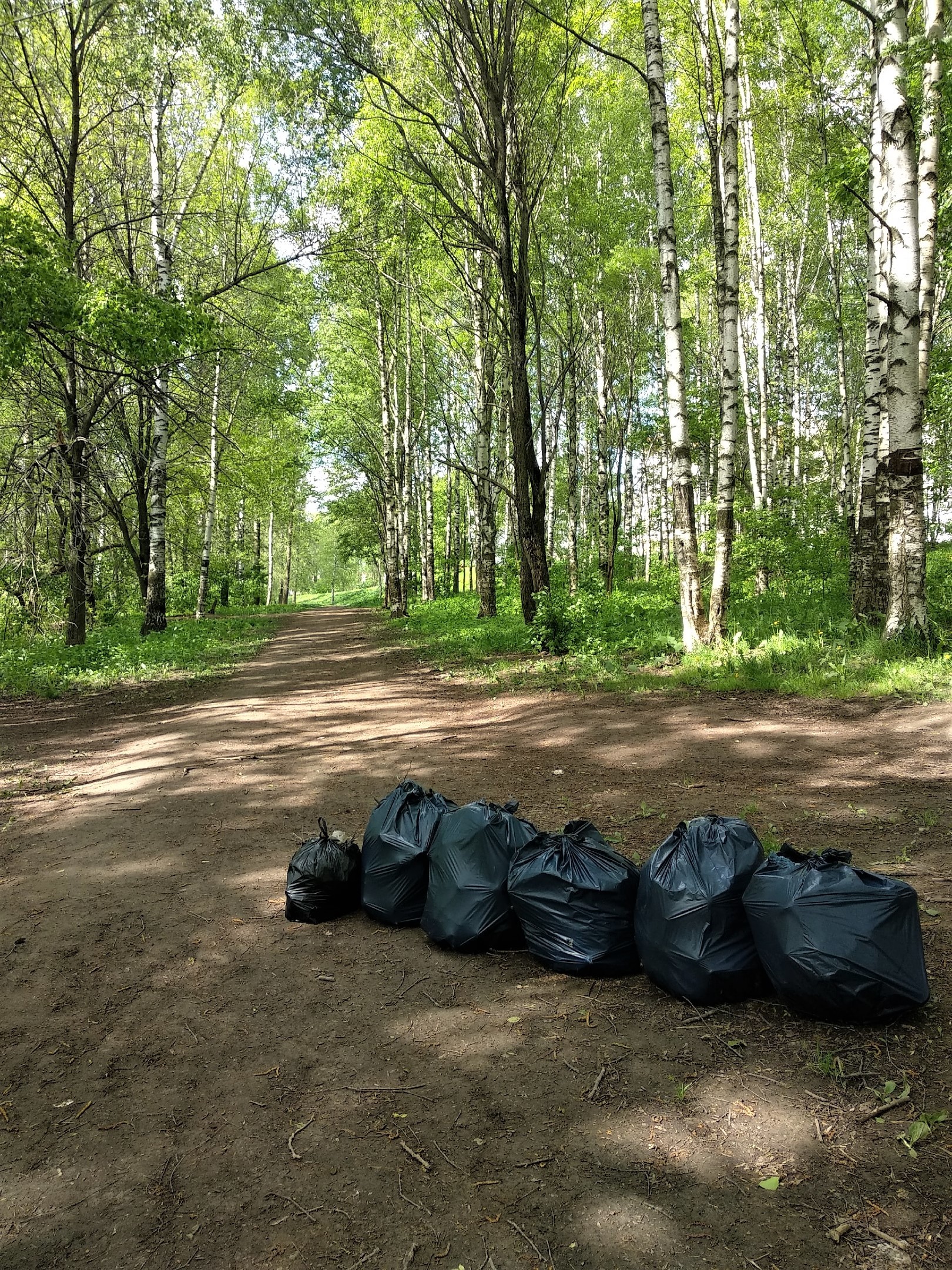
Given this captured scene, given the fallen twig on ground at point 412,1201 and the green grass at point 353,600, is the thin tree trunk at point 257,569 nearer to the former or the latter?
the green grass at point 353,600

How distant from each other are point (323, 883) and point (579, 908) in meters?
1.43

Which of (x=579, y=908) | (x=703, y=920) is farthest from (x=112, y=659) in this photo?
(x=703, y=920)

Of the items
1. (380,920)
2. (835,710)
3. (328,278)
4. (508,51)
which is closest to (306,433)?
(328,278)

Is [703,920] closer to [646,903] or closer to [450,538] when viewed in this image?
[646,903]

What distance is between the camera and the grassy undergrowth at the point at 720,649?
739 cm

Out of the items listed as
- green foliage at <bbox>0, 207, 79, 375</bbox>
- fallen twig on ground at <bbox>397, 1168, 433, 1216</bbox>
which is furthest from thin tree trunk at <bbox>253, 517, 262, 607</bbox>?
fallen twig on ground at <bbox>397, 1168, 433, 1216</bbox>

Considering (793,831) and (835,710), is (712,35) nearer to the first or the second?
(835,710)

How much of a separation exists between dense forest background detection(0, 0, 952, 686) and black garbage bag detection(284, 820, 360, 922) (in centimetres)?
596

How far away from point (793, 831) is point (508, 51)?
429 inches

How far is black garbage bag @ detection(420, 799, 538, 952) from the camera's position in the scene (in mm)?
3199

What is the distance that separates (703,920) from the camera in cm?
266

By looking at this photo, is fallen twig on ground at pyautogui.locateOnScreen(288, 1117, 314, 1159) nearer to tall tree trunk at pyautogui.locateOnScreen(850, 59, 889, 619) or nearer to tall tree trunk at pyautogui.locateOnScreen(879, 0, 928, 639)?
tall tree trunk at pyautogui.locateOnScreen(879, 0, 928, 639)

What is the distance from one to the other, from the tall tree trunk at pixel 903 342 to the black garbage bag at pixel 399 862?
6.62 metres

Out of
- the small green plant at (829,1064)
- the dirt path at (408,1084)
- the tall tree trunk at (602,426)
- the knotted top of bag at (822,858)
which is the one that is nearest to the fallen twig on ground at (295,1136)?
the dirt path at (408,1084)
